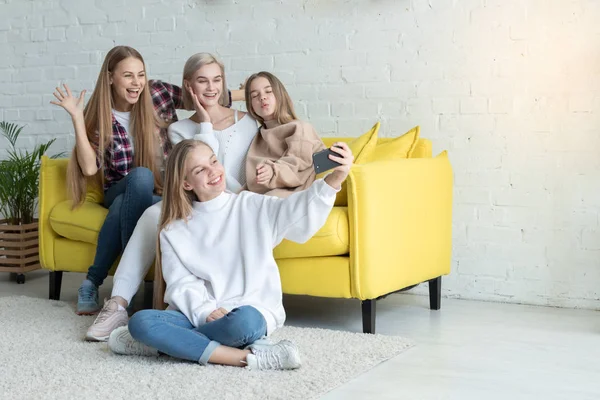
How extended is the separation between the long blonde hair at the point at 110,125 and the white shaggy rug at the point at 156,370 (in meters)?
0.65

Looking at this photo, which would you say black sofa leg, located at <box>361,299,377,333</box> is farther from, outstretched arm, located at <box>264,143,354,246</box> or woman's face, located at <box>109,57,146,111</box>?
woman's face, located at <box>109,57,146,111</box>

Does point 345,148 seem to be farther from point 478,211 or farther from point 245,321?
point 478,211

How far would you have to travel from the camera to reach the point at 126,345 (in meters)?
2.57

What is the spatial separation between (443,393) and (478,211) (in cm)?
154

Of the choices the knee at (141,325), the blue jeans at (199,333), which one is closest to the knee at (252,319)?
the blue jeans at (199,333)

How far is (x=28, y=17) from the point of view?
4609mm

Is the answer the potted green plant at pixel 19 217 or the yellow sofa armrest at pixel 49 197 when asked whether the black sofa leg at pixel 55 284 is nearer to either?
the yellow sofa armrest at pixel 49 197

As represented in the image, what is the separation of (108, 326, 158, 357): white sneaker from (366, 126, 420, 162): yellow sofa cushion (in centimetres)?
115

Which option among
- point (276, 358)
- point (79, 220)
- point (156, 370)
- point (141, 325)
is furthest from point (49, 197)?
point (276, 358)

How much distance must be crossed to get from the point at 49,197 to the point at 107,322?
89 cm

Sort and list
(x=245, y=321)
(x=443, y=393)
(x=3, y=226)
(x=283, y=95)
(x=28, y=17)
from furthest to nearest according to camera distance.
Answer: (x=28, y=17)
(x=3, y=226)
(x=283, y=95)
(x=245, y=321)
(x=443, y=393)

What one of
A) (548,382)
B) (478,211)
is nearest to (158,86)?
(478,211)

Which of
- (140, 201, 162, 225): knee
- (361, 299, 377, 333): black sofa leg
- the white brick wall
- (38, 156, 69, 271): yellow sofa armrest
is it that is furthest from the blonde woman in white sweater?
the white brick wall

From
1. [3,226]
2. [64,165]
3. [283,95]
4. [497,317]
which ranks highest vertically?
[283,95]
